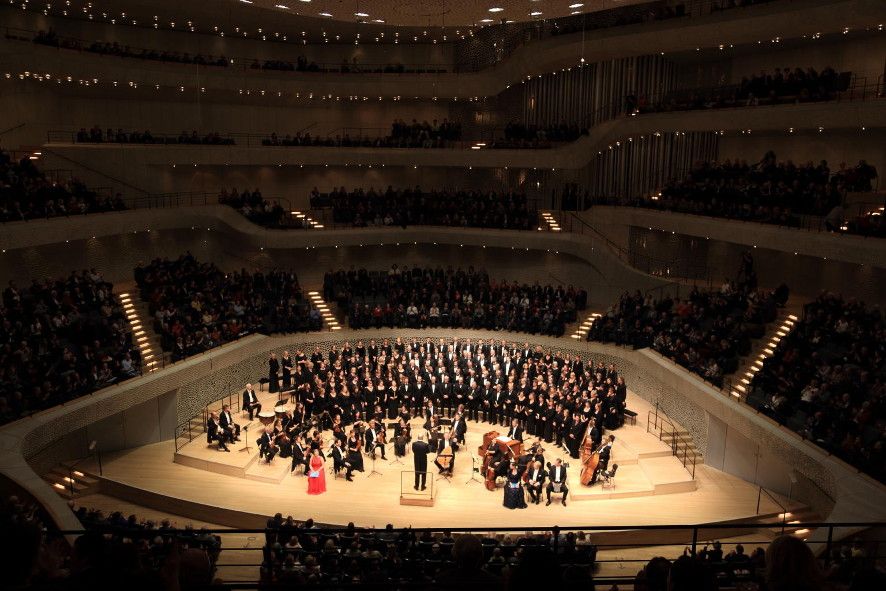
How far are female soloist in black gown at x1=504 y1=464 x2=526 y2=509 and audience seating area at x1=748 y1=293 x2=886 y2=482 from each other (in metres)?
5.76

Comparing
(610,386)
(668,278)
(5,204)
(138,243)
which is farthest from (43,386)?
(668,278)

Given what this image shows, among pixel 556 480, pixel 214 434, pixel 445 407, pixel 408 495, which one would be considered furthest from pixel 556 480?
pixel 214 434

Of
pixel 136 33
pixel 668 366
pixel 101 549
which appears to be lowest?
pixel 668 366

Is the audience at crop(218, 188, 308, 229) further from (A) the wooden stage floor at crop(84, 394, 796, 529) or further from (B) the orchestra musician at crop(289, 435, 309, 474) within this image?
(B) the orchestra musician at crop(289, 435, 309, 474)

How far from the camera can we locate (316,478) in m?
17.0

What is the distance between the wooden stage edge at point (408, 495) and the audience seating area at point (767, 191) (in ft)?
24.8

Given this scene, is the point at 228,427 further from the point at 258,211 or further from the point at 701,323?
the point at 701,323

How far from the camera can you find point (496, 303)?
2658cm

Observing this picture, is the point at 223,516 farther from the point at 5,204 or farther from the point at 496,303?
the point at 496,303

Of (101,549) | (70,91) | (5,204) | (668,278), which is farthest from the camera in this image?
(70,91)

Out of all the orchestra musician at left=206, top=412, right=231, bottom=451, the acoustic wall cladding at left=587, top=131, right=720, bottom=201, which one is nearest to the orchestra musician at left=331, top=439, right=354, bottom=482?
the orchestra musician at left=206, top=412, right=231, bottom=451

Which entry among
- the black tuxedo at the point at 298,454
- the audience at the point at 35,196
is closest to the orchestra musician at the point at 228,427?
the black tuxedo at the point at 298,454

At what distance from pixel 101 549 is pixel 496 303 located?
23.1m

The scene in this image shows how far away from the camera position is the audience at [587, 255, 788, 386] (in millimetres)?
19641
